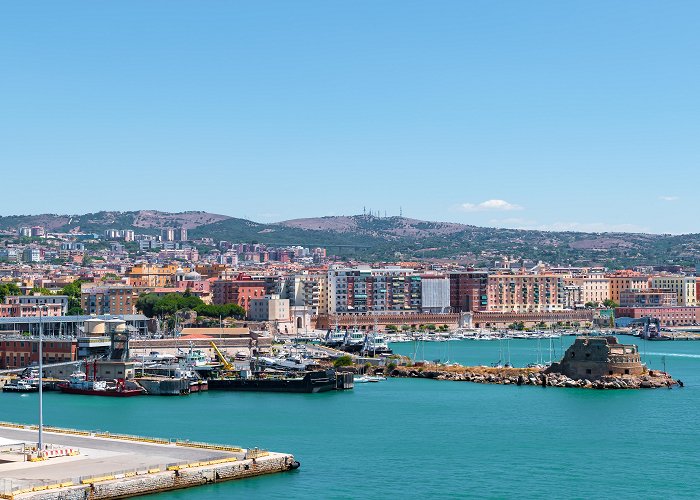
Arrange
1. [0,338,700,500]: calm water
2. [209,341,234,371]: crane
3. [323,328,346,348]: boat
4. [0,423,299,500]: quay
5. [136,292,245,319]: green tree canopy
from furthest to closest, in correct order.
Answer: [136,292,245,319]: green tree canopy, [323,328,346,348]: boat, [209,341,234,371]: crane, [0,338,700,500]: calm water, [0,423,299,500]: quay

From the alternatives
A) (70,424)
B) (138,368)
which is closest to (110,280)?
(138,368)

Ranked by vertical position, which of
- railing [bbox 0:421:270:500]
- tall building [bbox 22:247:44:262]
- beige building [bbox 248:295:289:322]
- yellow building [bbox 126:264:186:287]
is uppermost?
tall building [bbox 22:247:44:262]

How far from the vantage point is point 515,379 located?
40.6 m

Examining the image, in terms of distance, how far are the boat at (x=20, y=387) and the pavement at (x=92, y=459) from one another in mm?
12505

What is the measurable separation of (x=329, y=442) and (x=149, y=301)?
4494 centimetres

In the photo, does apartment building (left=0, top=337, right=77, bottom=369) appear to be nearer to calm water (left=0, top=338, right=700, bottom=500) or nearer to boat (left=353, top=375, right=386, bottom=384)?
calm water (left=0, top=338, right=700, bottom=500)

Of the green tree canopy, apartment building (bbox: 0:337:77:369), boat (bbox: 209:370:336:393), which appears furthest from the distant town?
boat (bbox: 209:370:336:393)

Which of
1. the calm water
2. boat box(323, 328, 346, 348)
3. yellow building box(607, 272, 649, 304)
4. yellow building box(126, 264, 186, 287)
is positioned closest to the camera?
the calm water

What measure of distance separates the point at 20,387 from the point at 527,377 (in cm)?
1483

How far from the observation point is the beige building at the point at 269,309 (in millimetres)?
72438

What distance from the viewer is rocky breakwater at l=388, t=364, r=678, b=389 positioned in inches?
1522

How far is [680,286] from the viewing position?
319 feet

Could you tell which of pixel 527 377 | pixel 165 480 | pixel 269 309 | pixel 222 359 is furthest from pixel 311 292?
pixel 165 480

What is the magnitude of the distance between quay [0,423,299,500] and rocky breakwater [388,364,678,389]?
17.5 metres
